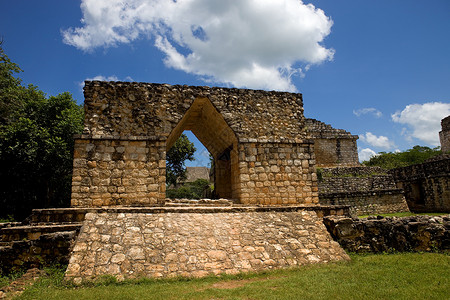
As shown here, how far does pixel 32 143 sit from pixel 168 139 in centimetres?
968

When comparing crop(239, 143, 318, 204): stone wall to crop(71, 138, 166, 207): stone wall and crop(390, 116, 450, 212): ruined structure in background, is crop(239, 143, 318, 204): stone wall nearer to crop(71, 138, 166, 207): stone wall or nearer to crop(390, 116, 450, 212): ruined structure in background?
crop(71, 138, 166, 207): stone wall

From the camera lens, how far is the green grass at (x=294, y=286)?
482cm

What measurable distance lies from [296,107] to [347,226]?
16.1ft

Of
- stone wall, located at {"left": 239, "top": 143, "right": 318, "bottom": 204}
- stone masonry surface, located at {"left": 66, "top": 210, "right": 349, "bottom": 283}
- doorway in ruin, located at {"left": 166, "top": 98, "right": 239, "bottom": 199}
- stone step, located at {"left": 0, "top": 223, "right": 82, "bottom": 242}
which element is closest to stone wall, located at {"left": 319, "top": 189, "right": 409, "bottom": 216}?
doorway in ruin, located at {"left": 166, "top": 98, "right": 239, "bottom": 199}

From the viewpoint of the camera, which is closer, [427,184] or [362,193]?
[362,193]

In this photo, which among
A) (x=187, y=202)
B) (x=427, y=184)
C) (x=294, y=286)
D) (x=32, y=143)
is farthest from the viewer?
(x=427, y=184)

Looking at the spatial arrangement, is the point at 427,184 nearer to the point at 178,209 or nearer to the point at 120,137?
the point at 178,209

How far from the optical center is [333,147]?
26438 millimetres

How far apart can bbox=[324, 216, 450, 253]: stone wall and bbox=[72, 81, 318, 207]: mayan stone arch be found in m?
2.36

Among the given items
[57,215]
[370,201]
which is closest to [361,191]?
[370,201]

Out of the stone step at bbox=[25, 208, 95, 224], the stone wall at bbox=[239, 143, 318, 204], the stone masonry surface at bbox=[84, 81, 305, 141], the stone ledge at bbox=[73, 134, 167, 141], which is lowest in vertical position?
the stone step at bbox=[25, 208, 95, 224]

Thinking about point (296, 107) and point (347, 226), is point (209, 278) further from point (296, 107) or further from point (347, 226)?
point (296, 107)

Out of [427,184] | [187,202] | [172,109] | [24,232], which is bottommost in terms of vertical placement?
[24,232]

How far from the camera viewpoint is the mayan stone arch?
8.74 metres
